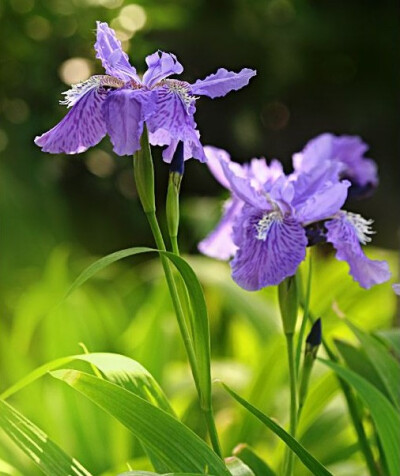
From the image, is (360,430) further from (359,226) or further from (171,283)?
(171,283)

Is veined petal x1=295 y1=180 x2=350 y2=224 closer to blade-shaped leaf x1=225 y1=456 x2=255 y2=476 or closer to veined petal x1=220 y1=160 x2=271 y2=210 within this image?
veined petal x1=220 y1=160 x2=271 y2=210

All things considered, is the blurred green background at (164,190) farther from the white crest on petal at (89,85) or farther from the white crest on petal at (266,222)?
the white crest on petal at (89,85)

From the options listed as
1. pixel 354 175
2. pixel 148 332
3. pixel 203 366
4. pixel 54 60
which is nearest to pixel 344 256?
pixel 203 366

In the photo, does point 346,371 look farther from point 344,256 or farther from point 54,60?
point 54,60

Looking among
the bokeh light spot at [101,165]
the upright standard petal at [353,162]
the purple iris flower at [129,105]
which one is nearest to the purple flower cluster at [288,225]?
the purple iris flower at [129,105]

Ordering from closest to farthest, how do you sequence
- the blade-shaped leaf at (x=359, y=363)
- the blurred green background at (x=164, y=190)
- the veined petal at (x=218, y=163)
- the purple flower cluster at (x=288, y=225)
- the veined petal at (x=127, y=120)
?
1. the veined petal at (x=127, y=120)
2. the purple flower cluster at (x=288, y=225)
3. the veined petal at (x=218, y=163)
4. the blade-shaped leaf at (x=359, y=363)
5. the blurred green background at (x=164, y=190)

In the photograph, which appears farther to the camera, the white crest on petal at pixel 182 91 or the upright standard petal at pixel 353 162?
the upright standard petal at pixel 353 162

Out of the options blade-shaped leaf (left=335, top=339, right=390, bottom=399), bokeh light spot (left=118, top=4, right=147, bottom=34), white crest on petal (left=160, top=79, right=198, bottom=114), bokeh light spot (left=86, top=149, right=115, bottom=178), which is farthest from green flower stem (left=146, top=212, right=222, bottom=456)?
bokeh light spot (left=86, top=149, right=115, bottom=178)
